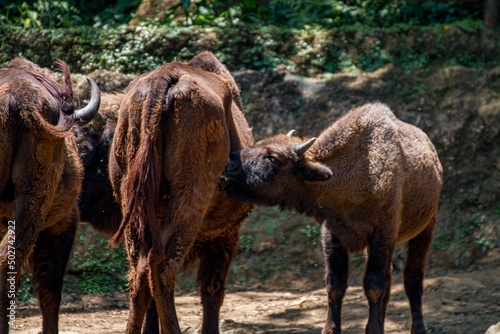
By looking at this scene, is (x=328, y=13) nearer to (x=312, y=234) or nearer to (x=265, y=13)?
(x=265, y=13)

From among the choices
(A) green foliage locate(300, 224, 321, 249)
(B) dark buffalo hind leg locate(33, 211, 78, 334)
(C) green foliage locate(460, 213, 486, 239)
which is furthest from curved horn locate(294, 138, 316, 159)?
(C) green foliage locate(460, 213, 486, 239)

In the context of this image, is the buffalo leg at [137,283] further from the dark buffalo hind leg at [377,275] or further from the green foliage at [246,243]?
the green foliage at [246,243]

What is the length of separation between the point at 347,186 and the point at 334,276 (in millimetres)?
929

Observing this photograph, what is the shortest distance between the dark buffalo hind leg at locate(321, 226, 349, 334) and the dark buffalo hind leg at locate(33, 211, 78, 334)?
8.48ft

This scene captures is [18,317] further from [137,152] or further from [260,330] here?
[137,152]

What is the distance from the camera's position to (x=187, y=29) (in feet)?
35.0

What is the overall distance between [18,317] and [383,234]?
4.68 metres

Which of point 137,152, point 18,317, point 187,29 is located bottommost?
point 18,317

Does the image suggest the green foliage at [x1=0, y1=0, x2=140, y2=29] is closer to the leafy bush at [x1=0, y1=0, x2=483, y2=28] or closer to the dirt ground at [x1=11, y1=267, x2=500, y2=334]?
the leafy bush at [x1=0, y1=0, x2=483, y2=28]

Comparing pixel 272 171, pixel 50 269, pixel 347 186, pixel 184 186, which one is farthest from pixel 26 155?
pixel 347 186

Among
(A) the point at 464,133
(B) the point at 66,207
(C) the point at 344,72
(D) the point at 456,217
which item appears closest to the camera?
(B) the point at 66,207

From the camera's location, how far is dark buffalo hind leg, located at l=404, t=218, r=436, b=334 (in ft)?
21.0

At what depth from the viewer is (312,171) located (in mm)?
5855

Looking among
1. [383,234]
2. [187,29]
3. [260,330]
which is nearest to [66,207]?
[260,330]
